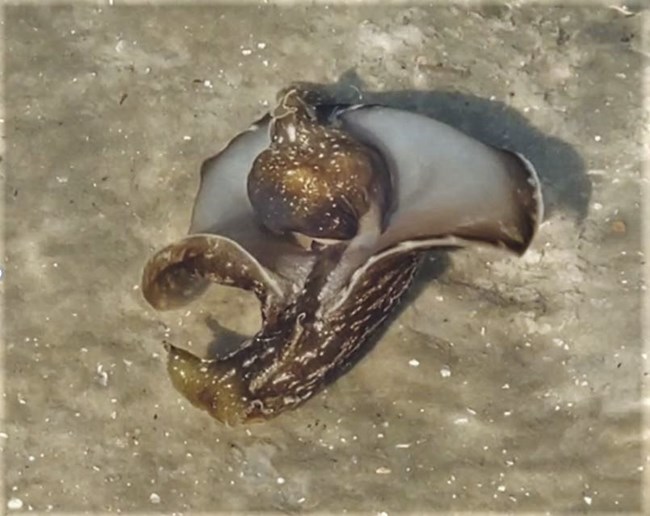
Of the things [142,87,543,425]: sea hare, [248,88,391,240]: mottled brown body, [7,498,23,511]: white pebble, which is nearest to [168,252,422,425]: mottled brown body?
[142,87,543,425]: sea hare

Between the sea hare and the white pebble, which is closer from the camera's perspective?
the sea hare

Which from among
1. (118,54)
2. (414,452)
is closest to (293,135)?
(118,54)

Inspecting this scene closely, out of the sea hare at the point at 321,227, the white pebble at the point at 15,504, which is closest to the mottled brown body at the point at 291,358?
the sea hare at the point at 321,227

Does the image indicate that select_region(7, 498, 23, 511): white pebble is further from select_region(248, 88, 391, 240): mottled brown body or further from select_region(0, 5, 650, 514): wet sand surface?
select_region(248, 88, 391, 240): mottled brown body

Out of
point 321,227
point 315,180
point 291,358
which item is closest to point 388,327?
point 291,358

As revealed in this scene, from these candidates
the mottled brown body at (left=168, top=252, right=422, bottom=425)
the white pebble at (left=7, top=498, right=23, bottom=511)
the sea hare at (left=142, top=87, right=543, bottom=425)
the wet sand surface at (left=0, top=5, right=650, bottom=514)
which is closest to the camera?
the sea hare at (left=142, top=87, right=543, bottom=425)

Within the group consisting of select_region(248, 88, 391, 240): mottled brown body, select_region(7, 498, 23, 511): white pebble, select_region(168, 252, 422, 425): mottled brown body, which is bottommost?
select_region(7, 498, 23, 511): white pebble

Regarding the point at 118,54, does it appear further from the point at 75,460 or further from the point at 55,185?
the point at 75,460

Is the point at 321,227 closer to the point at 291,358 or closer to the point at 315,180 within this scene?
the point at 315,180
